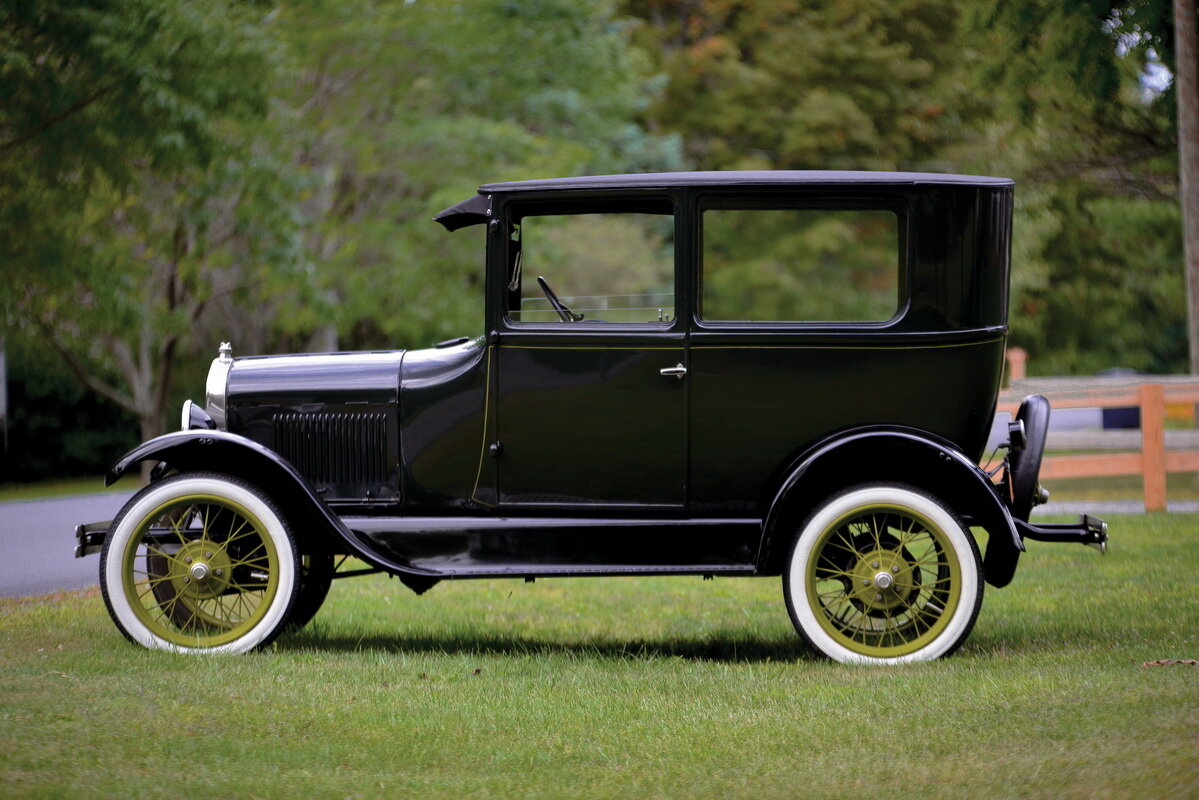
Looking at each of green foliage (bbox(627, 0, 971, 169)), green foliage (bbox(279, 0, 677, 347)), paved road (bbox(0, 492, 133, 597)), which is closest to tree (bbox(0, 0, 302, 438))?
green foliage (bbox(279, 0, 677, 347))

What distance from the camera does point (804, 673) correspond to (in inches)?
228

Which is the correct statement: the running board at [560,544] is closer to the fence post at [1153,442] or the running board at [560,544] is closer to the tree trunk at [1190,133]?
the fence post at [1153,442]

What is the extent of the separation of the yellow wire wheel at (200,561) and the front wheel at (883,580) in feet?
7.38

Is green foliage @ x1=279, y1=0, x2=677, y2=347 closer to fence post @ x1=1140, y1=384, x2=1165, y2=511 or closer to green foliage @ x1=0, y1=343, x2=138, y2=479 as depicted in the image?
green foliage @ x1=0, y1=343, x2=138, y2=479

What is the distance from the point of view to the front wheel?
5.95m

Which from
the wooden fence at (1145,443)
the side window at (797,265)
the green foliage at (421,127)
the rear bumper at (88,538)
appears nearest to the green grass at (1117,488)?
the wooden fence at (1145,443)

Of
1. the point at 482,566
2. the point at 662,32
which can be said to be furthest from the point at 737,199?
the point at 662,32

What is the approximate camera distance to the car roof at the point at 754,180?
6082 mm

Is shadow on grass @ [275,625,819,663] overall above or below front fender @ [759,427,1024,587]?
below

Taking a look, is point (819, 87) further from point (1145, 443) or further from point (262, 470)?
point (262, 470)

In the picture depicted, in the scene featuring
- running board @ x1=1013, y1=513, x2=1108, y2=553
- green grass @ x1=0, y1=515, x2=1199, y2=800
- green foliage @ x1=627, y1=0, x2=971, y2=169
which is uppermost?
green foliage @ x1=627, y1=0, x2=971, y2=169

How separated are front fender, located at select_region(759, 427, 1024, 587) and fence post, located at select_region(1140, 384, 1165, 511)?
6014mm

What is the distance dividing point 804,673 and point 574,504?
124 cm

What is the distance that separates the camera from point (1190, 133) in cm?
1451
